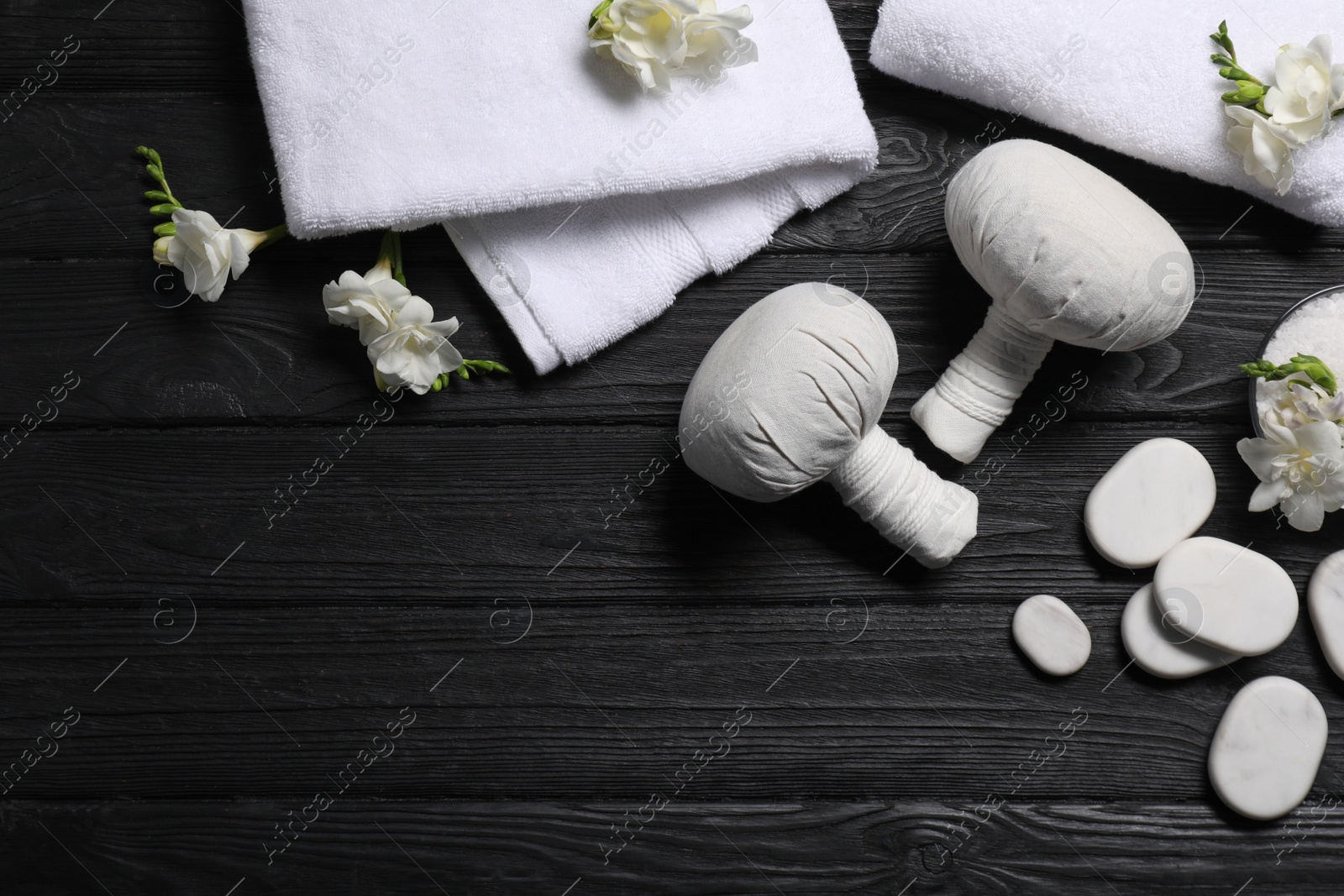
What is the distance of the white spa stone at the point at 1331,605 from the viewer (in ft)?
2.12

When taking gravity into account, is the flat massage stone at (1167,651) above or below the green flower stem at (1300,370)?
below

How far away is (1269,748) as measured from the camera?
644mm

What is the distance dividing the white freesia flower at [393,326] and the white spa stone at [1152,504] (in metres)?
0.51

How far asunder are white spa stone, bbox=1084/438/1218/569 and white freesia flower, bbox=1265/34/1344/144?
0.24 m

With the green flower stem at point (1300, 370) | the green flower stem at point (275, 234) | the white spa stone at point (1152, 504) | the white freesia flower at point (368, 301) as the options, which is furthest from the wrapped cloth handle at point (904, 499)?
the green flower stem at point (275, 234)

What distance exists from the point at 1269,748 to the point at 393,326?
74 cm

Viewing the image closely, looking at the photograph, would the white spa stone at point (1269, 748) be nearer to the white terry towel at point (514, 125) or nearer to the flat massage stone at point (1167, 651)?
the flat massage stone at point (1167, 651)

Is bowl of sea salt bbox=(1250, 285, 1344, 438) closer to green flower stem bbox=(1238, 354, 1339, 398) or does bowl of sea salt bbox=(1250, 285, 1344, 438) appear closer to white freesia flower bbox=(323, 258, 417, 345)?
green flower stem bbox=(1238, 354, 1339, 398)

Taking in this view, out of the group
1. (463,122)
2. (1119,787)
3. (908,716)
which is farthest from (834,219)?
(1119,787)

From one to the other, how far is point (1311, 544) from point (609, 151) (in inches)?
24.5

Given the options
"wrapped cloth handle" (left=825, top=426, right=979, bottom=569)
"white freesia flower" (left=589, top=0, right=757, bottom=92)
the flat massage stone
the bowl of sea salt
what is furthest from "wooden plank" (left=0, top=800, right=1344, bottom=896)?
"white freesia flower" (left=589, top=0, right=757, bottom=92)

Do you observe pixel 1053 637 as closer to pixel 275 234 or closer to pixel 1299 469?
pixel 1299 469

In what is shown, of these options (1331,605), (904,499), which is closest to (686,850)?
(904,499)

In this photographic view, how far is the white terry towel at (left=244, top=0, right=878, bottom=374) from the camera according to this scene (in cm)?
59
